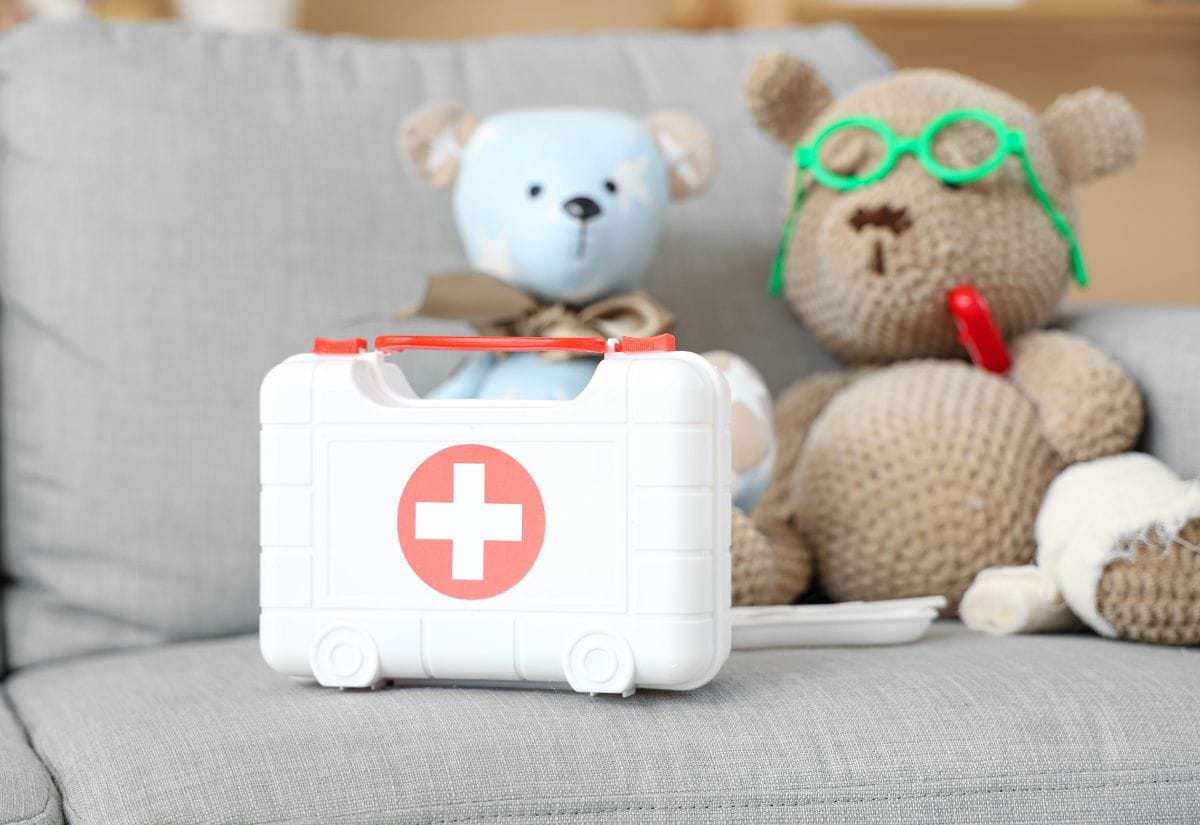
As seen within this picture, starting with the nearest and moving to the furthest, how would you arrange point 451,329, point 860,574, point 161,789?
point 161,789 → point 860,574 → point 451,329

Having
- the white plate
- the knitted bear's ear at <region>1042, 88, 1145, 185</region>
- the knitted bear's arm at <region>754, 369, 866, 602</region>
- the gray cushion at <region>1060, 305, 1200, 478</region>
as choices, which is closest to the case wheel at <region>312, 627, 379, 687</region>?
the white plate

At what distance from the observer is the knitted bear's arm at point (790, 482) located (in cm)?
99

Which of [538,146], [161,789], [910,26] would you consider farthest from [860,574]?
[910,26]

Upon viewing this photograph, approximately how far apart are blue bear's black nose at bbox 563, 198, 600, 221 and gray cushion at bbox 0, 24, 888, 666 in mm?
191

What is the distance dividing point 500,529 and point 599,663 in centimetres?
9

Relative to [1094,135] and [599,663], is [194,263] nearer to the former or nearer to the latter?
[599,663]

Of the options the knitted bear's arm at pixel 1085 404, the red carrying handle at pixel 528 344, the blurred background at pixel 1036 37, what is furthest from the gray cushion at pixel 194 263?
the blurred background at pixel 1036 37

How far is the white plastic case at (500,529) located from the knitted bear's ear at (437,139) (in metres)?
0.39

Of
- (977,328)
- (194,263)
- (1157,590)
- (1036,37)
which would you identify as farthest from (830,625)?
(1036,37)

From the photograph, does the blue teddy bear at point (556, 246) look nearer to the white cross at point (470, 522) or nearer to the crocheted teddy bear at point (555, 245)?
the crocheted teddy bear at point (555, 245)

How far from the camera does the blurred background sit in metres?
1.86

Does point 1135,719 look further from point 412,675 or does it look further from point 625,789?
point 412,675

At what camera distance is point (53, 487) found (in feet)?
3.41

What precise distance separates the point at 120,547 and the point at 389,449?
Answer: 429mm
